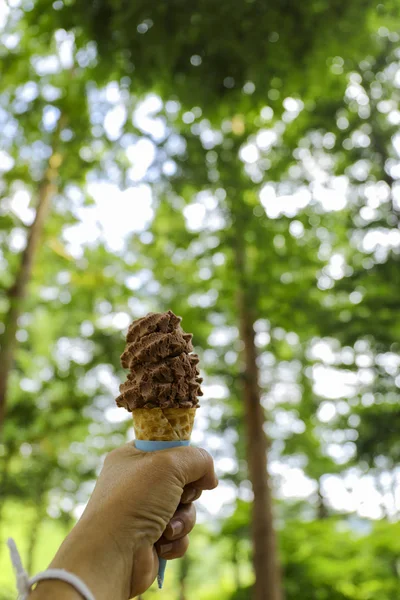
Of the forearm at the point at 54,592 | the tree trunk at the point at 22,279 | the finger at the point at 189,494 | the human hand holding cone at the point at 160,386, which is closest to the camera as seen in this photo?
the forearm at the point at 54,592

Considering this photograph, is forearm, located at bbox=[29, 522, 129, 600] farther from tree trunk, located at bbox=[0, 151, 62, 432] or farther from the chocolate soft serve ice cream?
tree trunk, located at bbox=[0, 151, 62, 432]

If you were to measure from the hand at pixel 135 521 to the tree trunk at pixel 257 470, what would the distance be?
5.29 metres

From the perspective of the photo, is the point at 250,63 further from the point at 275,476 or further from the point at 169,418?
the point at 275,476

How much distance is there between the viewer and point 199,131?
7402 mm

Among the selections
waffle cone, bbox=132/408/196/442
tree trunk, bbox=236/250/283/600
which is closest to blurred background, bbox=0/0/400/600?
tree trunk, bbox=236/250/283/600

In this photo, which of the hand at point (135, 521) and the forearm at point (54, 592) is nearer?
the forearm at point (54, 592)

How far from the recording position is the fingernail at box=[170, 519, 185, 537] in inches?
58.6

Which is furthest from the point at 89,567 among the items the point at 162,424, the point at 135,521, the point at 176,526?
the point at 162,424

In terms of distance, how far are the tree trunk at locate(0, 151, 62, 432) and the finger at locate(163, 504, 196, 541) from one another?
242 inches

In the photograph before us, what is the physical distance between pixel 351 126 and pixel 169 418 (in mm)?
7885

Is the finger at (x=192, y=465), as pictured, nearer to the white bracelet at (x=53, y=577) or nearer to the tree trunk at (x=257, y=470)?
the white bracelet at (x=53, y=577)

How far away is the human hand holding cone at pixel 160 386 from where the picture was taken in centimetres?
166

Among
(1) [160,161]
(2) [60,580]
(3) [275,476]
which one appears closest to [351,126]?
(1) [160,161]

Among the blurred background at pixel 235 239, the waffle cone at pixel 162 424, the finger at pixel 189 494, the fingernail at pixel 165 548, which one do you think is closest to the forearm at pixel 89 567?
the fingernail at pixel 165 548
